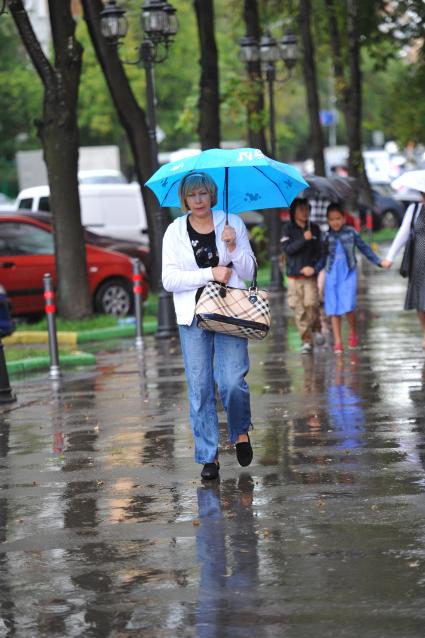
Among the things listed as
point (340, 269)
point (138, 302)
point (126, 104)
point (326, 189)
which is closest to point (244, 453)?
point (340, 269)

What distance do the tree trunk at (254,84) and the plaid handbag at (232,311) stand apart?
2354 cm

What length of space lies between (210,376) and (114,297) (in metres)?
14.8

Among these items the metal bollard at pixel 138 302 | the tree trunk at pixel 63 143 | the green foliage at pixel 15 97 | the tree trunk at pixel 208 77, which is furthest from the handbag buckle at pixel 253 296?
the green foliage at pixel 15 97

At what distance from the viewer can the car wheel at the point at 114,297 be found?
23.8 meters

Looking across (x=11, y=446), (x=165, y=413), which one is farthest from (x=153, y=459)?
(x=165, y=413)

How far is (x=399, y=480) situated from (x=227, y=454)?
1.62m

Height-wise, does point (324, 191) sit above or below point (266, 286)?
above

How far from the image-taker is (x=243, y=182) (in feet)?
32.2

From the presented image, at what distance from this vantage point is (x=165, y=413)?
1263 centimetres

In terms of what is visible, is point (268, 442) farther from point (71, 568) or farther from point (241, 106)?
point (241, 106)

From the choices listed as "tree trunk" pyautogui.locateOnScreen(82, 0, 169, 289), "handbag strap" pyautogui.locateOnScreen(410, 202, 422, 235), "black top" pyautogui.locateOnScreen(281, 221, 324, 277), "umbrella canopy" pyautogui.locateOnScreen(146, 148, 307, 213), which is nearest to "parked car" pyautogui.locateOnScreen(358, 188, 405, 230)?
"tree trunk" pyautogui.locateOnScreen(82, 0, 169, 289)

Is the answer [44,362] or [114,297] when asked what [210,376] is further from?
[114,297]

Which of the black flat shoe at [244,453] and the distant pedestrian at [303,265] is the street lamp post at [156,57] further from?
the black flat shoe at [244,453]

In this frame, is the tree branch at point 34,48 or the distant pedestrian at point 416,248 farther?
the tree branch at point 34,48
